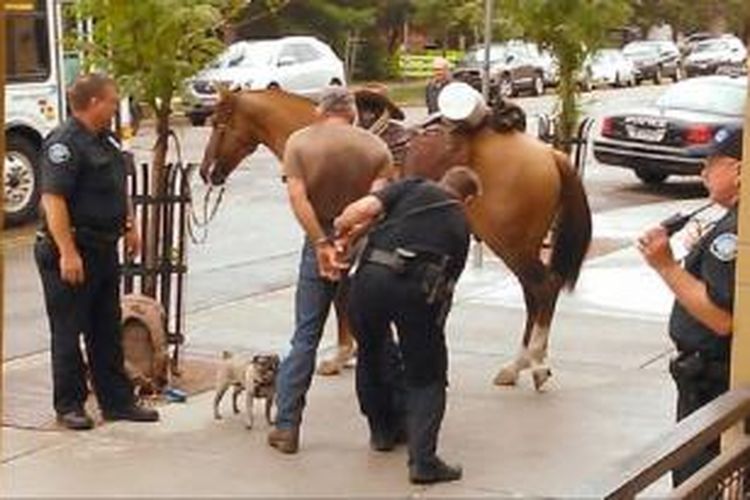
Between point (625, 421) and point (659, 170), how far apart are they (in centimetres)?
1328

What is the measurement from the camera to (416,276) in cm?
632

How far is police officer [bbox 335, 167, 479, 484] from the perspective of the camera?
6.34 metres

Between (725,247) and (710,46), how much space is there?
185ft

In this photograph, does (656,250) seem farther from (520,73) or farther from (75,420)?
(520,73)

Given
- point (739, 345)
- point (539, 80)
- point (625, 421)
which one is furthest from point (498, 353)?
point (539, 80)

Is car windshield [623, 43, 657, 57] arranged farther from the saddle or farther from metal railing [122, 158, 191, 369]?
metal railing [122, 158, 191, 369]

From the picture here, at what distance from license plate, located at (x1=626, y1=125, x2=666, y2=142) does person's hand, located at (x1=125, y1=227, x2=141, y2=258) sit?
43.1ft

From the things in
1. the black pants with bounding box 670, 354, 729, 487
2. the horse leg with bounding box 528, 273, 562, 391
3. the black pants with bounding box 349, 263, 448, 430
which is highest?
the black pants with bounding box 670, 354, 729, 487

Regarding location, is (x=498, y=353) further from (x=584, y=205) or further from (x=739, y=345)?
(x=739, y=345)

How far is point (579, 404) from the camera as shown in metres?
8.27

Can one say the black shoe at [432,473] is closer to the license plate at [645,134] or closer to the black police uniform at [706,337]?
the black police uniform at [706,337]

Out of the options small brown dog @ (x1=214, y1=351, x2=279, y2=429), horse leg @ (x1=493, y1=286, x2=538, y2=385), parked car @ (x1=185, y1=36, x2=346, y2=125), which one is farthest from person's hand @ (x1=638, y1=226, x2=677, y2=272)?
parked car @ (x1=185, y1=36, x2=346, y2=125)

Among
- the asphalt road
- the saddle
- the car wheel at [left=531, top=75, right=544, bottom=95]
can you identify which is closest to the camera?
the saddle

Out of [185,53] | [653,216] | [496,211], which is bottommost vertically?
[653,216]
